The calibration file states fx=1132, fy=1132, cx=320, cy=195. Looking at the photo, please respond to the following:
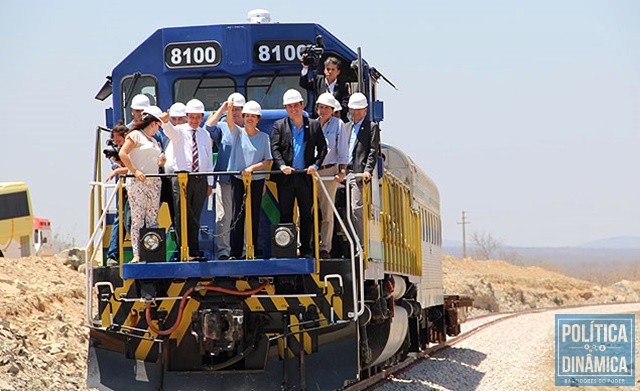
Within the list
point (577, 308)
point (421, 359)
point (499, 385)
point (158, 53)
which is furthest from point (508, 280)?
point (158, 53)

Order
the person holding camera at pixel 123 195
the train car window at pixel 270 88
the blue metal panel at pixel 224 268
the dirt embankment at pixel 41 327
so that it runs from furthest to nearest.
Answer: the dirt embankment at pixel 41 327 → the train car window at pixel 270 88 → the person holding camera at pixel 123 195 → the blue metal panel at pixel 224 268

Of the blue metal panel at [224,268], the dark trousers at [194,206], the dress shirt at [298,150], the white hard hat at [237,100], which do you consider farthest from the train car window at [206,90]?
the blue metal panel at [224,268]

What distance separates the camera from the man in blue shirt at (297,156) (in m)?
11.4

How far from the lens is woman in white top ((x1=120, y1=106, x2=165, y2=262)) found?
1133 cm

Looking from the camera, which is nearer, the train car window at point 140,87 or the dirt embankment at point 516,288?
the train car window at point 140,87

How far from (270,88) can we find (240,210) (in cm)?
212

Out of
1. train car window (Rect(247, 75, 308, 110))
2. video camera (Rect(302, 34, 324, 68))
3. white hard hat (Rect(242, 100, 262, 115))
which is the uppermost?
video camera (Rect(302, 34, 324, 68))

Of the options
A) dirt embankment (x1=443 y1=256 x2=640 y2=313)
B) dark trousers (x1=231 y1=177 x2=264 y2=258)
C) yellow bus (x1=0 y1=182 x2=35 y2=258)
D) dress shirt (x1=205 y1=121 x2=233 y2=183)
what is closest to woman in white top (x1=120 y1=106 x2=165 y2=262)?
dress shirt (x1=205 y1=121 x2=233 y2=183)

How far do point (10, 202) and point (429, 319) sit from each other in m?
21.8

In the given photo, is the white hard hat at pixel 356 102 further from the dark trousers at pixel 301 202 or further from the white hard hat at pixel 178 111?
the white hard hat at pixel 178 111

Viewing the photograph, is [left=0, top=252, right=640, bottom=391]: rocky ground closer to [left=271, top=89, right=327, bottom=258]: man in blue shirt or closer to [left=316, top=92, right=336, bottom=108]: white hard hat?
[left=271, top=89, right=327, bottom=258]: man in blue shirt

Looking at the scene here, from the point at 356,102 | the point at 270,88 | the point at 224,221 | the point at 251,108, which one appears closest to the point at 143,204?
the point at 224,221

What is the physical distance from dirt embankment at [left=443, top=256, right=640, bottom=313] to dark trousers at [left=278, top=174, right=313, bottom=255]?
126ft

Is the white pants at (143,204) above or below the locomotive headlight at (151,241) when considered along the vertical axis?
above
